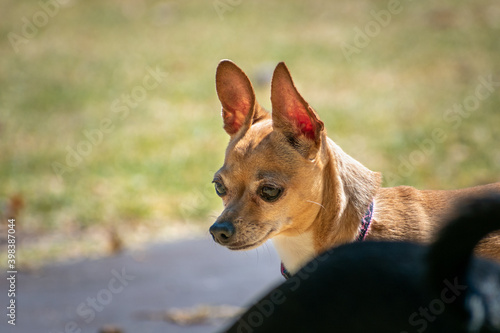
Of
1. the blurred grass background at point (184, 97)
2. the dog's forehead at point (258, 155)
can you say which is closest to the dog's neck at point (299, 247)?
the dog's forehead at point (258, 155)

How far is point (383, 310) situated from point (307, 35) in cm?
1450

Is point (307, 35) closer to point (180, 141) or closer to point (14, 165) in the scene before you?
point (180, 141)

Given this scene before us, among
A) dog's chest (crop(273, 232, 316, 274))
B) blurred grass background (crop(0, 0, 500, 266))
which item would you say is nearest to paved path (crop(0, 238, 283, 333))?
blurred grass background (crop(0, 0, 500, 266))

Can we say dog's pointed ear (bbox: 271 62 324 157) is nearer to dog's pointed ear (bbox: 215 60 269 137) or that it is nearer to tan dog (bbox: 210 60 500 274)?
tan dog (bbox: 210 60 500 274)

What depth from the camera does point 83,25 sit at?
17141 mm

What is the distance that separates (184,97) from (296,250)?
29.8ft

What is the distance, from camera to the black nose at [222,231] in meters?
3.07

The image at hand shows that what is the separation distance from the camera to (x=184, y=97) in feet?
39.9

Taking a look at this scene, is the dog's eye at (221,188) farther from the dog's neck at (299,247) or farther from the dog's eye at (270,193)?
the dog's neck at (299,247)

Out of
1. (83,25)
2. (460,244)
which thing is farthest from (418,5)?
(460,244)

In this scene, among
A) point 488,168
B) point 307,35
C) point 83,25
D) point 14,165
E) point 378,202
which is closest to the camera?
point 378,202

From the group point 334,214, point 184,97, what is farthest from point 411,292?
point 184,97

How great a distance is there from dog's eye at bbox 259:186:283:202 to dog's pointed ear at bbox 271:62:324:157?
0.23 m

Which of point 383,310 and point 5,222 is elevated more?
point 5,222
